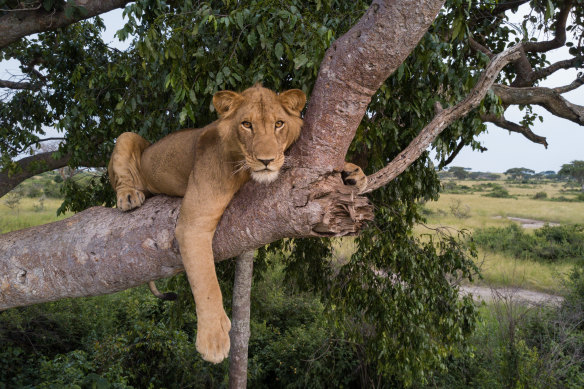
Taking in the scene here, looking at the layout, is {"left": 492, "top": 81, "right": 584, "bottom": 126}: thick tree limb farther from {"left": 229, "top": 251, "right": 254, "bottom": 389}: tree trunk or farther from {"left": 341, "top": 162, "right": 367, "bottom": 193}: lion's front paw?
{"left": 229, "top": 251, "right": 254, "bottom": 389}: tree trunk

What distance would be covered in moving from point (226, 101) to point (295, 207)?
0.60m

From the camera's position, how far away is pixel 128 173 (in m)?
2.57

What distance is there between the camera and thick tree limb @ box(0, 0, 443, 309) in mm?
1844

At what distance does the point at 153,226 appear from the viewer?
2.17 meters

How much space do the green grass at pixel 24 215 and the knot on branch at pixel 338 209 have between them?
1516cm

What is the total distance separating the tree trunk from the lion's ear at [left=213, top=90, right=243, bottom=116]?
7.06 feet

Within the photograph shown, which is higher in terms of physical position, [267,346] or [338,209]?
[338,209]

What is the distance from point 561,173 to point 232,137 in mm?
26317

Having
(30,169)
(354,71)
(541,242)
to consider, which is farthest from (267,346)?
(541,242)

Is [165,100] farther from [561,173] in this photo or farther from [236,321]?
[561,173]

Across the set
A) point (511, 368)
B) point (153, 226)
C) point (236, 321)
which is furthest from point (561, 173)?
point (153, 226)

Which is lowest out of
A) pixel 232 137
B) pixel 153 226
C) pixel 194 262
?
pixel 194 262

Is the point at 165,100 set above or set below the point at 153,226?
A: above

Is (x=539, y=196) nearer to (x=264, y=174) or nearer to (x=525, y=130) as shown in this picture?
(x=525, y=130)
